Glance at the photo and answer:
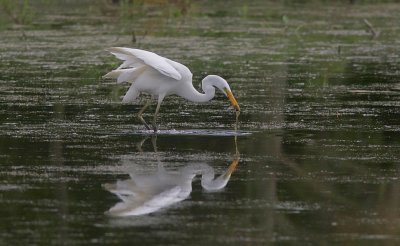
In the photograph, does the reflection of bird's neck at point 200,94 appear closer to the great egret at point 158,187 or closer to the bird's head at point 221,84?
the bird's head at point 221,84

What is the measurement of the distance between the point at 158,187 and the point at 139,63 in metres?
4.09

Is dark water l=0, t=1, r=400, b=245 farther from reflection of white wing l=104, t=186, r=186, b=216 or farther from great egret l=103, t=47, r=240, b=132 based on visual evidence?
great egret l=103, t=47, r=240, b=132

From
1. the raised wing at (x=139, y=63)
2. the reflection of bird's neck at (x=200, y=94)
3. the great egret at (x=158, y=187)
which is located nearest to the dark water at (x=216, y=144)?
Answer: the great egret at (x=158, y=187)

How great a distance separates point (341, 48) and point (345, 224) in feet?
53.7

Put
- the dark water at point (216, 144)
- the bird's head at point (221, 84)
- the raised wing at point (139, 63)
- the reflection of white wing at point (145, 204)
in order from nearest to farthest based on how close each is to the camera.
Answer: the dark water at point (216, 144) → the reflection of white wing at point (145, 204) → the raised wing at point (139, 63) → the bird's head at point (221, 84)

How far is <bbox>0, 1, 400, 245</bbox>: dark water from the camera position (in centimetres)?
768

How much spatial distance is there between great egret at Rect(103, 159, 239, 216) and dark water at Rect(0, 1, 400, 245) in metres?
0.06

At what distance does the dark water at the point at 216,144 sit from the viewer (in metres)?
7.68

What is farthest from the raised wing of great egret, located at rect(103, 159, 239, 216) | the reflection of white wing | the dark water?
the reflection of white wing

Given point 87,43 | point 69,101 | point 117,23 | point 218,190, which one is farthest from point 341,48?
point 218,190

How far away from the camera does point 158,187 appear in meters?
9.02

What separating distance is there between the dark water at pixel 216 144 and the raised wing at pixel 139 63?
62cm

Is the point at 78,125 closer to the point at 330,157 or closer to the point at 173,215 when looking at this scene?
the point at 330,157

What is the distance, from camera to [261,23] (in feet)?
99.9
